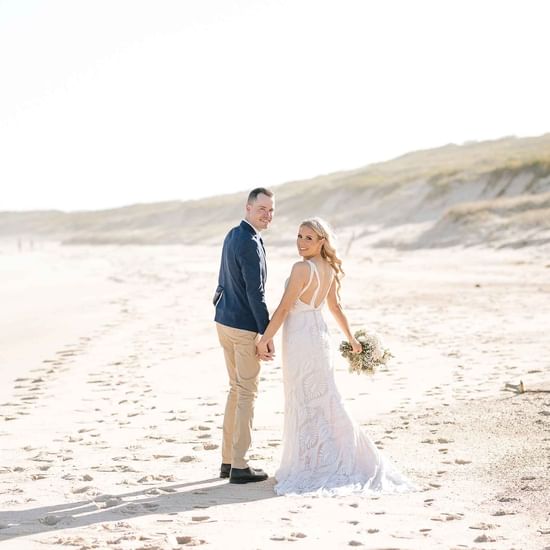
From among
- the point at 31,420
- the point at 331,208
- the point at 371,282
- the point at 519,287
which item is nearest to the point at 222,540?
the point at 31,420

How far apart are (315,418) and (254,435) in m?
1.70

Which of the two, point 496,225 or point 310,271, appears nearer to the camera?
point 310,271

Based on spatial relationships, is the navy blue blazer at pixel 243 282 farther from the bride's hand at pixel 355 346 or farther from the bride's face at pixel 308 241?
the bride's hand at pixel 355 346

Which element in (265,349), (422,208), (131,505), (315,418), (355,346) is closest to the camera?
(131,505)

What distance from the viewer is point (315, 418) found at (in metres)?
6.06

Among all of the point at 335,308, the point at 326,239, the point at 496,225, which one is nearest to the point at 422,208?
the point at 496,225

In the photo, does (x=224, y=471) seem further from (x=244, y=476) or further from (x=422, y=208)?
(x=422, y=208)

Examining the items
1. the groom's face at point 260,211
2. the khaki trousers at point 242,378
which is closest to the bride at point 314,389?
the khaki trousers at point 242,378

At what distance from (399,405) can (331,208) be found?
59.9m

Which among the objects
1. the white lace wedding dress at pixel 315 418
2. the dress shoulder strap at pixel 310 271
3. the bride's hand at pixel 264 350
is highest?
the dress shoulder strap at pixel 310 271

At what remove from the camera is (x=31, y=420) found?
823 cm

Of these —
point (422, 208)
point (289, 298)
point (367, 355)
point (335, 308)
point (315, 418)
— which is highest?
point (422, 208)

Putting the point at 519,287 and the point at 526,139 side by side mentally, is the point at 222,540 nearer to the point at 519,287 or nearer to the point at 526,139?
the point at 519,287

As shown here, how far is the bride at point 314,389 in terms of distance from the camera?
5957 mm
